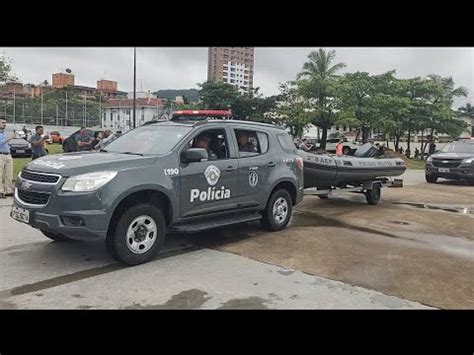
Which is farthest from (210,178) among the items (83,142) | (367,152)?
(83,142)

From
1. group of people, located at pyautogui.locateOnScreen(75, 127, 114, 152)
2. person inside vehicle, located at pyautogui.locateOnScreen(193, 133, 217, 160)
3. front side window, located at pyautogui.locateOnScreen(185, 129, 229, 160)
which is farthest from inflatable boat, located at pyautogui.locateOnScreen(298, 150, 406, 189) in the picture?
group of people, located at pyautogui.locateOnScreen(75, 127, 114, 152)

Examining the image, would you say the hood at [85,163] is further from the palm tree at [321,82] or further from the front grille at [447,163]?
the palm tree at [321,82]

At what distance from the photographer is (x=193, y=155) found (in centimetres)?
594

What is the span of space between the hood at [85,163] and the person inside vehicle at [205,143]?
89cm

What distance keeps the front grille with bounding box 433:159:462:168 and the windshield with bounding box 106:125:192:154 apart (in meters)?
13.3

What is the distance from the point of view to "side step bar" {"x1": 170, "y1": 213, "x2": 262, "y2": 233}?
232 inches

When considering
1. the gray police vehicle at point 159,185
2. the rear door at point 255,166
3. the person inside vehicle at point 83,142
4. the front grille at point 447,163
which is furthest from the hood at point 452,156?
the person inside vehicle at point 83,142

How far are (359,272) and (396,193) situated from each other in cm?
896

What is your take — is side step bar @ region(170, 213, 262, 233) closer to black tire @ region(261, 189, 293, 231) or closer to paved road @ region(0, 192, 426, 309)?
black tire @ region(261, 189, 293, 231)
